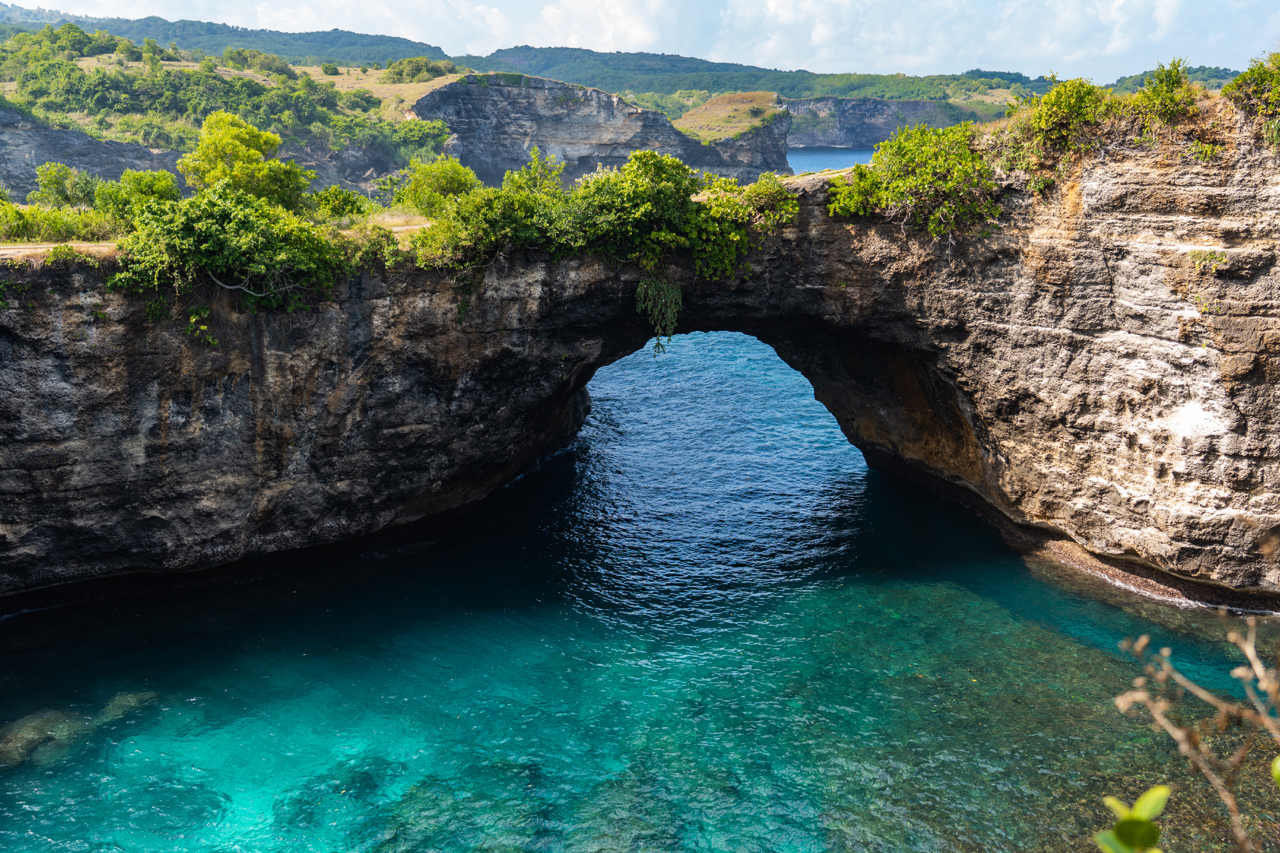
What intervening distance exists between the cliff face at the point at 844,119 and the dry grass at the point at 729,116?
120 feet

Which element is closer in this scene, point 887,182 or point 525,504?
point 887,182

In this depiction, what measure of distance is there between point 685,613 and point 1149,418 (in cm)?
1302

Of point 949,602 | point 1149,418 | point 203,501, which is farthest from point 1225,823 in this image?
point 203,501

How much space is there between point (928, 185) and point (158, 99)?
3680 inches

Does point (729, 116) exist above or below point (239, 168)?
above

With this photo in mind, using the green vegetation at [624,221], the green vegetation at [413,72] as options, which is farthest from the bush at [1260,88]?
the green vegetation at [413,72]

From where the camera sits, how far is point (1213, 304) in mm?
19125

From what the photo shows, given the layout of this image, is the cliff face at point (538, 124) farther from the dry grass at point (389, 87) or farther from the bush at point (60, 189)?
the bush at point (60, 189)

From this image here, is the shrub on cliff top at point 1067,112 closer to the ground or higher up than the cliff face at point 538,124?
closer to the ground

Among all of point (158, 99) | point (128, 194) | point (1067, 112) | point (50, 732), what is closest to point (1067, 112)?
point (1067, 112)

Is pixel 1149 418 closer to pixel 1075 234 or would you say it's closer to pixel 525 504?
pixel 1075 234

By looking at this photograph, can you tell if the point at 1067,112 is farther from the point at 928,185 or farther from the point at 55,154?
the point at 55,154

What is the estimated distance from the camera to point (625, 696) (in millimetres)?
18469

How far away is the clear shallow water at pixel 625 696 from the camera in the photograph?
1523 cm
